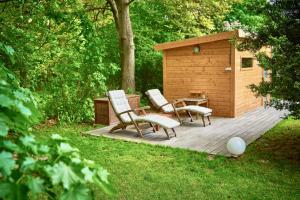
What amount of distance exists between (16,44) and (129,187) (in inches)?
196

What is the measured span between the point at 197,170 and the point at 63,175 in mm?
4504

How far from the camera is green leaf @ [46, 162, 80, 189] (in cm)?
162

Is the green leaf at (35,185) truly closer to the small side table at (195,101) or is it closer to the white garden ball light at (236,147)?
the white garden ball light at (236,147)

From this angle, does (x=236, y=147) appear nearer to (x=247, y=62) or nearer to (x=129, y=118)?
(x=129, y=118)

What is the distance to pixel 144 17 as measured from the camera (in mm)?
16250

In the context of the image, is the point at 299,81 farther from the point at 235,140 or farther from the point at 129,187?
the point at 129,187

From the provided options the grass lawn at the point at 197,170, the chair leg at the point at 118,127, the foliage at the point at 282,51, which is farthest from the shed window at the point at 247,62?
the chair leg at the point at 118,127

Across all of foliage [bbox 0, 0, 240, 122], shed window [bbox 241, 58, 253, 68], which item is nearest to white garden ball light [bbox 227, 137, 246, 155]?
foliage [bbox 0, 0, 240, 122]

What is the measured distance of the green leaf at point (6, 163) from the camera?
63.1 inches

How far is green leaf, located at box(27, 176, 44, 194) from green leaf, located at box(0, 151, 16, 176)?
9 centimetres

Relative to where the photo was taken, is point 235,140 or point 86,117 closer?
point 235,140

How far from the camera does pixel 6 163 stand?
1.62 meters

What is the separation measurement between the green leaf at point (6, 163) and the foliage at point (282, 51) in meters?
5.11

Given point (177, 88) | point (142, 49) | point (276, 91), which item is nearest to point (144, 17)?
point (142, 49)
